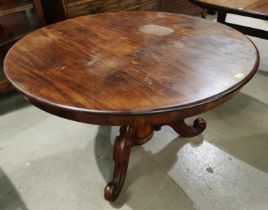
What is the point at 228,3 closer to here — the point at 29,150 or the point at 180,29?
the point at 180,29

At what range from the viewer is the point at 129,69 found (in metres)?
0.93

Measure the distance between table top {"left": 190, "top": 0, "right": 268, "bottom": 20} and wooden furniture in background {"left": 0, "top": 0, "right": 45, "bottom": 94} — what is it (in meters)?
1.17

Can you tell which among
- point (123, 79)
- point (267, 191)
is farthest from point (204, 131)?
point (123, 79)

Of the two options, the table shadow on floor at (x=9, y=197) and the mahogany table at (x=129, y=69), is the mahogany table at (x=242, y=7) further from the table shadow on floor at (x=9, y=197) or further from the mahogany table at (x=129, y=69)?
the table shadow on floor at (x=9, y=197)

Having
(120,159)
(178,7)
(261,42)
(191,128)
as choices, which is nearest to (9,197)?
(120,159)

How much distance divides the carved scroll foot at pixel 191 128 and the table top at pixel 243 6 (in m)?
0.65

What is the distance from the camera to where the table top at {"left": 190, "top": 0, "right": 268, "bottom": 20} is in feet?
4.76

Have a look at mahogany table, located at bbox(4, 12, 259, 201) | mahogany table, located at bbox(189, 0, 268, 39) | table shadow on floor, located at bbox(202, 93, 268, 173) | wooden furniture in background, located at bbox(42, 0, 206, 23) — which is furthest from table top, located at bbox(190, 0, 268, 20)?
wooden furniture in background, located at bbox(42, 0, 206, 23)

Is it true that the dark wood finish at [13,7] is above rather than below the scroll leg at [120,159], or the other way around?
above

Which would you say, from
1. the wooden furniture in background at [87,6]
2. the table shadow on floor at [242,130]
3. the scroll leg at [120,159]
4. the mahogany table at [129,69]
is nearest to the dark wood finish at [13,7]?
the wooden furniture in background at [87,6]

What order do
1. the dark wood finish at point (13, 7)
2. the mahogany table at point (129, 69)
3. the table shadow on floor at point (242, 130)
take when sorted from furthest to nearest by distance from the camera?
1. the dark wood finish at point (13, 7)
2. the table shadow on floor at point (242, 130)
3. the mahogany table at point (129, 69)

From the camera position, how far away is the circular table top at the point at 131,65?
77 centimetres

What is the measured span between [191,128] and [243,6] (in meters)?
0.78

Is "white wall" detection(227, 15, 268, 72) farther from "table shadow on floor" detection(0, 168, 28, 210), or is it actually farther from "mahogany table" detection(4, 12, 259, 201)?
"table shadow on floor" detection(0, 168, 28, 210)
